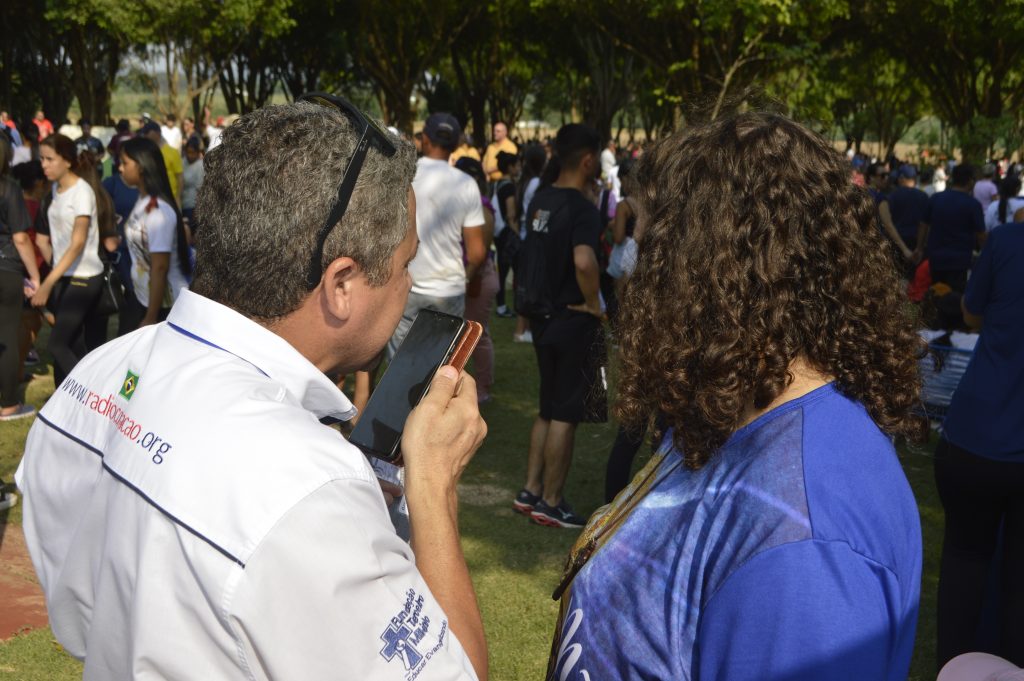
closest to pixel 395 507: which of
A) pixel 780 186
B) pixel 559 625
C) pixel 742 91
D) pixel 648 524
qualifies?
pixel 559 625

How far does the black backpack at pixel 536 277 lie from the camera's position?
523 cm

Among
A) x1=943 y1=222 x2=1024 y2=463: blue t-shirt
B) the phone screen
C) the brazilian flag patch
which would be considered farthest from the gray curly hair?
x1=943 y1=222 x2=1024 y2=463: blue t-shirt

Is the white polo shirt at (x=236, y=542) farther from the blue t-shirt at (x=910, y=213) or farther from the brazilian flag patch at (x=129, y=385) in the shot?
the blue t-shirt at (x=910, y=213)

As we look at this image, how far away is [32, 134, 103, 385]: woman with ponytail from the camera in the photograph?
Result: 699 centimetres

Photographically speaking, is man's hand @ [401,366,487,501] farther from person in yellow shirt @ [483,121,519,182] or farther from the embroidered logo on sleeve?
person in yellow shirt @ [483,121,519,182]

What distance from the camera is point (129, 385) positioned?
1505 millimetres

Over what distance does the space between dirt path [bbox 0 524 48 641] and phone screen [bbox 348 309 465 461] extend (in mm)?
2494

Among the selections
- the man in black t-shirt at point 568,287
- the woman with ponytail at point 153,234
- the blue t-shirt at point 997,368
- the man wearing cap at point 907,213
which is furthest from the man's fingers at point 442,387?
the man wearing cap at point 907,213

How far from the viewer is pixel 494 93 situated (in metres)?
44.3

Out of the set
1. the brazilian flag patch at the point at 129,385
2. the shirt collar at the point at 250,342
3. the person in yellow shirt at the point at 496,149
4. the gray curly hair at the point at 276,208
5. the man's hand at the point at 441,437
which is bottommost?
the person in yellow shirt at the point at 496,149

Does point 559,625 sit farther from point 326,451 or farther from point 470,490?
point 470,490

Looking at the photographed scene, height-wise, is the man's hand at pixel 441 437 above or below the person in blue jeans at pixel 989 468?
above

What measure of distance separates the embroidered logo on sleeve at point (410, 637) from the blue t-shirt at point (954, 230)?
960cm

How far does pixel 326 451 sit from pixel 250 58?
40471 mm
